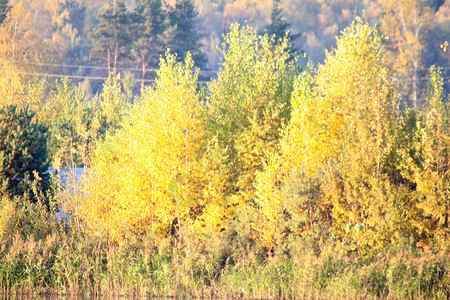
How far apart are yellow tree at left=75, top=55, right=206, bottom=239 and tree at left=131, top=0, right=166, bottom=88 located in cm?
4123

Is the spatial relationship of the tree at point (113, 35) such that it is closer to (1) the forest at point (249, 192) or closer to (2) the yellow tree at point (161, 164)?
(1) the forest at point (249, 192)

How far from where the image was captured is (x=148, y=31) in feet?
216

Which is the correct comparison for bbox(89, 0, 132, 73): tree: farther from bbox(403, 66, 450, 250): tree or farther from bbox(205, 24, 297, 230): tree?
bbox(403, 66, 450, 250): tree

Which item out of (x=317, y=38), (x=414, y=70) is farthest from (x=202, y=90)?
(x=317, y=38)

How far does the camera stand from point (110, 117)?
4631 cm

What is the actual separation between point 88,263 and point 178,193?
4094 mm

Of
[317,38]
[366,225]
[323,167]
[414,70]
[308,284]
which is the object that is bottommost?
[308,284]

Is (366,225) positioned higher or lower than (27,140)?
lower

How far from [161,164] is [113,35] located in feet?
146

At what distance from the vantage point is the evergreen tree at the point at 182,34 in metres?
64.3

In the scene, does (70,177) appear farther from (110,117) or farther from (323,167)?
(110,117)

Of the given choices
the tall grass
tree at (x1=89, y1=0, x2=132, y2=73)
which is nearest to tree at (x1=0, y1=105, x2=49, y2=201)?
the tall grass

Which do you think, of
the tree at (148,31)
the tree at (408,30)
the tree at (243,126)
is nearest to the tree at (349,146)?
the tree at (243,126)

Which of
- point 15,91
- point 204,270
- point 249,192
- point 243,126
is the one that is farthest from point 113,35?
point 204,270
